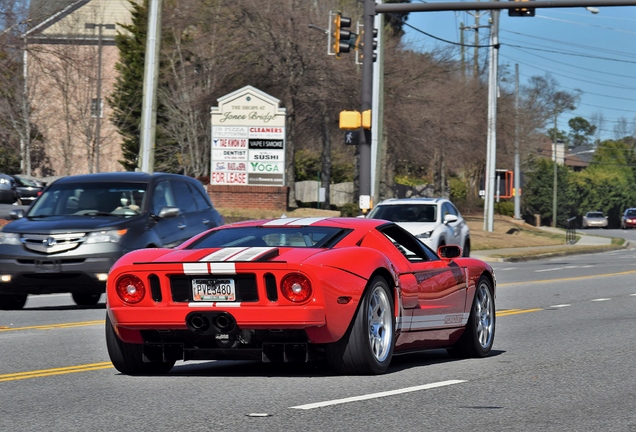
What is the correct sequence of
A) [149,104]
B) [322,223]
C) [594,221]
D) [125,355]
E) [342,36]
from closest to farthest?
[125,355] < [322,223] < [149,104] < [342,36] < [594,221]

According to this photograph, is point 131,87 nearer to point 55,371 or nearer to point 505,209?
point 505,209

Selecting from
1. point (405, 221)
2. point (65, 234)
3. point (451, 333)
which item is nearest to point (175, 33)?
point (405, 221)

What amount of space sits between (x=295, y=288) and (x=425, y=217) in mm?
18655

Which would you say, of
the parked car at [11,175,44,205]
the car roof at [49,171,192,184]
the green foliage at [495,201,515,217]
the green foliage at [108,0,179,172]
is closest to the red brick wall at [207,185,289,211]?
the parked car at [11,175,44,205]

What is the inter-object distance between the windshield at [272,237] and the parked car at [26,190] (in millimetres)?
41697

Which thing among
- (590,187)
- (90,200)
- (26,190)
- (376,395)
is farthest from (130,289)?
(590,187)

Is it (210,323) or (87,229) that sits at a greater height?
(87,229)

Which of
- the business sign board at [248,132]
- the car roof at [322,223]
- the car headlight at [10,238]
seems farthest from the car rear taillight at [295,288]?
the business sign board at [248,132]

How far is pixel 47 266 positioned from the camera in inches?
581

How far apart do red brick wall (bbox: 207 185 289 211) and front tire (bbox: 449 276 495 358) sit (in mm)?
31365

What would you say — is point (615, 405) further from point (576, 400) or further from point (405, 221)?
point (405, 221)

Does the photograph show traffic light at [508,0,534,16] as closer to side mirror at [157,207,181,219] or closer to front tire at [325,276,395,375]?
side mirror at [157,207,181,219]

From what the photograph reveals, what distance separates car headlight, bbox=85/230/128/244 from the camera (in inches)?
592

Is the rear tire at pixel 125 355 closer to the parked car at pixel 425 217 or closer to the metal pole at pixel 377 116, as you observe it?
the parked car at pixel 425 217
